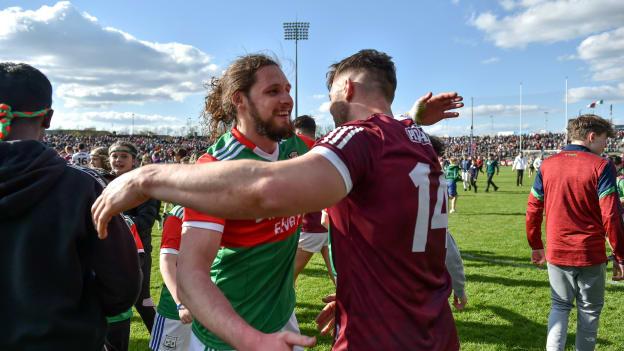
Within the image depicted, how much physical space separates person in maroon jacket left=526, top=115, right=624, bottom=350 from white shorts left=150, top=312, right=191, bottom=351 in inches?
137

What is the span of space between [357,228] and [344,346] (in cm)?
49

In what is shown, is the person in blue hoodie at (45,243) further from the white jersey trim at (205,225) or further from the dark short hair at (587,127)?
the dark short hair at (587,127)

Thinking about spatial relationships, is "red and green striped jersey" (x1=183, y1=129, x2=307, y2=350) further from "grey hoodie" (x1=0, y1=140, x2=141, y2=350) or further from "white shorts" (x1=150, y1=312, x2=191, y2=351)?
"white shorts" (x1=150, y1=312, x2=191, y2=351)

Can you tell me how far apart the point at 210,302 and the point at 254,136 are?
4.34ft

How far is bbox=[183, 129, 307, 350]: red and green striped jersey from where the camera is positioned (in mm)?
2465

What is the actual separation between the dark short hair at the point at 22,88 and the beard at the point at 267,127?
1031mm

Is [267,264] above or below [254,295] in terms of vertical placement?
above

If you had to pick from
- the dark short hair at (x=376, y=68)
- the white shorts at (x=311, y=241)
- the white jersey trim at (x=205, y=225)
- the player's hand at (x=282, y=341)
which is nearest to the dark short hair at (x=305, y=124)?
the white shorts at (x=311, y=241)

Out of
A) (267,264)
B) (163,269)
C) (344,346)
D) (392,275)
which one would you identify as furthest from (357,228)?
(163,269)

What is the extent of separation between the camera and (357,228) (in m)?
1.77

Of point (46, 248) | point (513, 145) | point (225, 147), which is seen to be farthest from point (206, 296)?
point (513, 145)

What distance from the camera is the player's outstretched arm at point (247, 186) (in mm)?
1323

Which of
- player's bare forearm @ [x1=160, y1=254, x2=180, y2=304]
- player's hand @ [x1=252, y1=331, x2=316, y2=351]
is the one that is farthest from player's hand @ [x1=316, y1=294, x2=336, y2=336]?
player's bare forearm @ [x1=160, y1=254, x2=180, y2=304]

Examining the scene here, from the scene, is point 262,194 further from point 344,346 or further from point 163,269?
point 163,269
